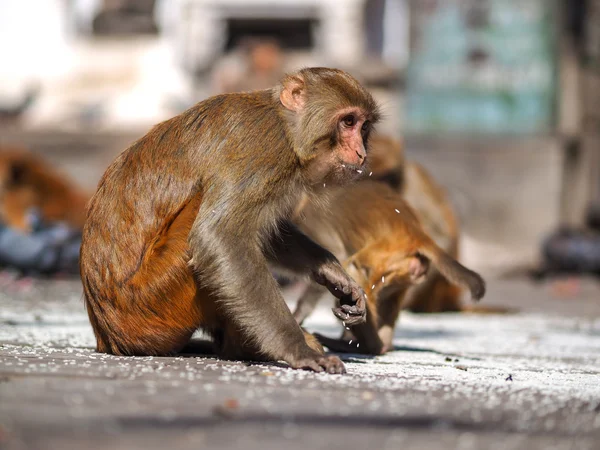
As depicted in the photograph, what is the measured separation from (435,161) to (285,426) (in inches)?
317

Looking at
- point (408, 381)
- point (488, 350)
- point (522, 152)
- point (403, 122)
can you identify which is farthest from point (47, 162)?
point (408, 381)

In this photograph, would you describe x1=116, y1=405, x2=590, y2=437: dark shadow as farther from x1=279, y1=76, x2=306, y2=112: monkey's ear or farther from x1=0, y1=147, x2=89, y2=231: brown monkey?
x1=0, y1=147, x2=89, y2=231: brown monkey

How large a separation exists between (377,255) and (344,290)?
72 cm

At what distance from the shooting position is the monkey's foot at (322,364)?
3.09m

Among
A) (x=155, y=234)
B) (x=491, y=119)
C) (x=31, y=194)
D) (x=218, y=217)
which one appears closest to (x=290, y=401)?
(x=218, y=217)

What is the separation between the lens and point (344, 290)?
12.1 ft

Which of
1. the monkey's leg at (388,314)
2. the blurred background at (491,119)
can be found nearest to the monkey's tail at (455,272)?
the monkey's leg at (388,314)

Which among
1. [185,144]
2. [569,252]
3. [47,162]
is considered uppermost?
[185,144]

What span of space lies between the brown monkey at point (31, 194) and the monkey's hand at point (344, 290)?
5.49 metres

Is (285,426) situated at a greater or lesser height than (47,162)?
greater

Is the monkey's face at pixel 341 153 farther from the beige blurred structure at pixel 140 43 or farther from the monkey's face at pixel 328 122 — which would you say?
the beige blurred structure at pixel 140 43

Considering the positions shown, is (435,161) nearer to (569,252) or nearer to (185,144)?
(569,252)

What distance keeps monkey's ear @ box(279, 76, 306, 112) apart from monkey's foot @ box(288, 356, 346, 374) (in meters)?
0.96

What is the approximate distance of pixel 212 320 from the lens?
3471 mm
